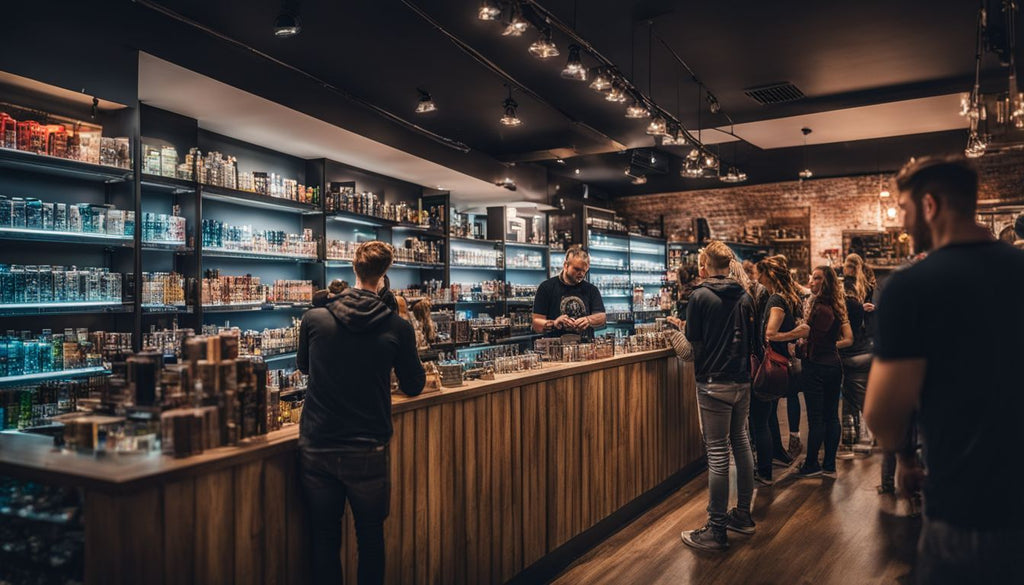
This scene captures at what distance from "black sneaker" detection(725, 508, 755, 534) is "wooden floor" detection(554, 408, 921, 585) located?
0.19 feet

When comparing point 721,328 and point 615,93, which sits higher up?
point 615,93

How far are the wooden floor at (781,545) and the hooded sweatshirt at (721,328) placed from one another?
1.03 meters

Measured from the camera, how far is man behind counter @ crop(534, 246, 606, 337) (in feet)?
16.6

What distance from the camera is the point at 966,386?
1616 millimetres

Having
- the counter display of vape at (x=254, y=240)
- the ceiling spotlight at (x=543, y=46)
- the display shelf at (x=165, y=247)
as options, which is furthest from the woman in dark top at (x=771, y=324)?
the display shelf at (x=165, y=247)

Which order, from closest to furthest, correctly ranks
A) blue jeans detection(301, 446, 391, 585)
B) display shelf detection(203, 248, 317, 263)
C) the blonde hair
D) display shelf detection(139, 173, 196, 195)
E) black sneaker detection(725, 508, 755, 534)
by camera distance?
blue jeans detection(301, 446, 391, 585), the blonde hair, black sneaker detection(725, 508, 755, 534), display shelf detection(139, 173, 196, 195), display shelf detection(203, 248, 317, 263)

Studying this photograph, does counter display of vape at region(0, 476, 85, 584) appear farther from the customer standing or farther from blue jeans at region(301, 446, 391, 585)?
the customer standing

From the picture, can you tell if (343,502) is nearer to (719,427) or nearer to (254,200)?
(719,427)

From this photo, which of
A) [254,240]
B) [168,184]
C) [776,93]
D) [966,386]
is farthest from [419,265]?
[966,386]

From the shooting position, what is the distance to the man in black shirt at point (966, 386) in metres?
1.60

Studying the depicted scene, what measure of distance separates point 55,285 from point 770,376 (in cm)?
484

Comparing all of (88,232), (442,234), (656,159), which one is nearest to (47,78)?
(88,232)

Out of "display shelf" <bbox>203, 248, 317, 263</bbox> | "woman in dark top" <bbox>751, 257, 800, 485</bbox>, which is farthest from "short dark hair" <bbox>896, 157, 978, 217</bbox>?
"display shelf" <bbox>203, 248, 317, 263</bbox>

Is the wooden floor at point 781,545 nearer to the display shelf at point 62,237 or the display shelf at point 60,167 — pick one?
the display shelf at point 62,237
